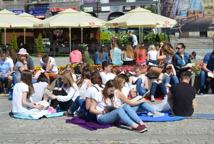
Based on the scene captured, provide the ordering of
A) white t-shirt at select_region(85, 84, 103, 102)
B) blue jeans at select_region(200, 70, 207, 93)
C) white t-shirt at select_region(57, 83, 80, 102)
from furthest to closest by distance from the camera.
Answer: blue jeans at select_region(200, 70, 207, 93)
white t-shirt at select_region(57, 83, 80, 102)
white t-shirt at select_region(85, 84, 103, 102)

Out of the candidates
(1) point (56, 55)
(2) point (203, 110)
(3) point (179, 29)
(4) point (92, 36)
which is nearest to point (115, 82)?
(2) point (203, 110)

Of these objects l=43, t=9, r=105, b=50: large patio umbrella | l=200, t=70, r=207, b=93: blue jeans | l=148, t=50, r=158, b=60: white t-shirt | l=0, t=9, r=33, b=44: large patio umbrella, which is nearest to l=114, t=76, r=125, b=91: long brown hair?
l=200, t=70, r=207, b=93: blue jeans

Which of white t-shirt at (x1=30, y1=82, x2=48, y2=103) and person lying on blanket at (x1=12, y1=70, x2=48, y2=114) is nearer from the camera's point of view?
person lying on blanket at (x1=12, y1=70, x2=48, y2=114)

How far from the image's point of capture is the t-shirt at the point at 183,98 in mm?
11086

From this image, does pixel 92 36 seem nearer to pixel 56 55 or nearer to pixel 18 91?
pixel 56 55

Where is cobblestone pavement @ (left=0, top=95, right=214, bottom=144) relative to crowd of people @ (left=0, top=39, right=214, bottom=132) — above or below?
below

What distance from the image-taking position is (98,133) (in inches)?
397

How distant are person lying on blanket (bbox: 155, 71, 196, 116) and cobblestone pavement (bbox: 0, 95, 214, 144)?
27cm

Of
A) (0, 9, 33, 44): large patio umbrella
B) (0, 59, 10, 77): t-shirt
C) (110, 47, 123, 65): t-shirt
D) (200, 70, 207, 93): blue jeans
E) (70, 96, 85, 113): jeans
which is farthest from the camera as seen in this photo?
(0, 9, 33, 44): large patio umbrella

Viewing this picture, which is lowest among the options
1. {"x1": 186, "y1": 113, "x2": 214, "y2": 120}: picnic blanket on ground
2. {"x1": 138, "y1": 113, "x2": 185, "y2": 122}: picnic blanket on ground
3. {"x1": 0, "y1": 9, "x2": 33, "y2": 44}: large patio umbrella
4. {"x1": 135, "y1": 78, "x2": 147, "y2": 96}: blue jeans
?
{"x1": 186, "y1": 113, "x2": 214, "y2": 120}: picnic blanket on ground

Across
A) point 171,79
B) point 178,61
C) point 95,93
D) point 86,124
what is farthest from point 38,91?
A: point 178,61

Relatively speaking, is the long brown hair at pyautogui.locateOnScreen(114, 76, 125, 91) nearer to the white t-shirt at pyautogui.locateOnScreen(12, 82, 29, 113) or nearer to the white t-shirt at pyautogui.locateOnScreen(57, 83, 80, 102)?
the white t-shirt at pyautogui.locateOnScreen(57, 83, 80, 102)

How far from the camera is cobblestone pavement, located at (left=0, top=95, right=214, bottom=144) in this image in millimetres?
9375

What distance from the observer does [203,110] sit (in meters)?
12.8
